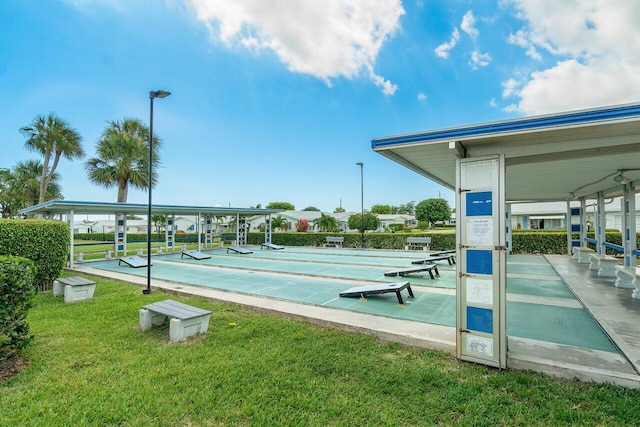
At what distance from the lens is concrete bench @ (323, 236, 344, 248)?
22578mm

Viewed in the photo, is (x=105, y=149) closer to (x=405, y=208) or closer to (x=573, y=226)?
(x=573, y=226)

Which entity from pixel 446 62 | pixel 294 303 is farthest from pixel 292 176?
pixel 294 303

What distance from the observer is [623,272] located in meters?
7.11

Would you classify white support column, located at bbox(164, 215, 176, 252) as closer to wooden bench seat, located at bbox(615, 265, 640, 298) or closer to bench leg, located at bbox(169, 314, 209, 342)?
bench leg, located at bbox(169, 314, 209, 342)

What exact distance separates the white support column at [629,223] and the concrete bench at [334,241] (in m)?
16.2

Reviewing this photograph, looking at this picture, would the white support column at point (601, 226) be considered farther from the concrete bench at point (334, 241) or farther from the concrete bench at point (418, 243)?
the concrete bench at point (334, 241)

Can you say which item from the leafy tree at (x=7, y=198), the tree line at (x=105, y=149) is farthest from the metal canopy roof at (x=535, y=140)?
the leafy tree at (x=7, y=198)

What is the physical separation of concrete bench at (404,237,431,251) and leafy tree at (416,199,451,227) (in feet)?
127

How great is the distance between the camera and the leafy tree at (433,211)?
5700cm

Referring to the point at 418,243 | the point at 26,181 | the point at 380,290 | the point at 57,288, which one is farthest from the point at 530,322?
the point at 26,181

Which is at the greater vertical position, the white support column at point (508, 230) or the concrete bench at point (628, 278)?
the white support column at point (508, 230)

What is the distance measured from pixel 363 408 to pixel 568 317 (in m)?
4.69

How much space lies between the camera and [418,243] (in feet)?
66.8

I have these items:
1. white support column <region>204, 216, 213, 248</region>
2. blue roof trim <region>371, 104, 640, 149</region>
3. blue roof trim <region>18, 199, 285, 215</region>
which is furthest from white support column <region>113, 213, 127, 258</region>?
blue roof trim <region>371, 104, 640, 149</region>
